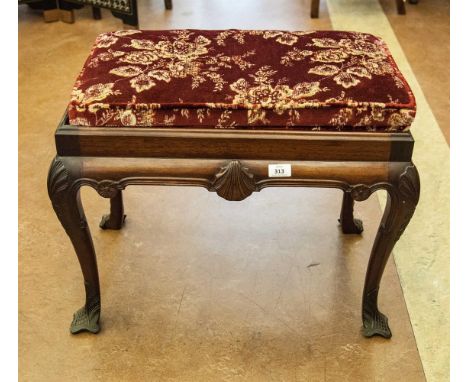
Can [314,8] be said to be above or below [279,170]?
below

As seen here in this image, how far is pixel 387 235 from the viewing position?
59.6 inches

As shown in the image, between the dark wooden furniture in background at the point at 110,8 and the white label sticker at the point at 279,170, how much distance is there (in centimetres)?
199

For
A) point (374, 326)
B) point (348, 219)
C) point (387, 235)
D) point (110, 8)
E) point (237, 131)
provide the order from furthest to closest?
point (110, 8), point (348, 219), point (374, 326), point (387, 235), point (237, 131)

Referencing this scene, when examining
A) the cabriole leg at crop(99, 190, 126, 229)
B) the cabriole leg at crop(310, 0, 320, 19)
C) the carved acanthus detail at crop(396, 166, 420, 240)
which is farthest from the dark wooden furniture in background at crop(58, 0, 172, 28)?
the carved acanthus detail at crop(396, 166, 420, 240)

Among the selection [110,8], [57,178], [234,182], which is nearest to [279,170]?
[234,182]

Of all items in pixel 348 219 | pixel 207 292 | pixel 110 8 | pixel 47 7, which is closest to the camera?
pixel 207 292

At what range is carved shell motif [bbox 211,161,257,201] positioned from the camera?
4.58ft

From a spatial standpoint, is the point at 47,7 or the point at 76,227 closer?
the point at 76,227

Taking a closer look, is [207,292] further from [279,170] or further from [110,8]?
[110,8]

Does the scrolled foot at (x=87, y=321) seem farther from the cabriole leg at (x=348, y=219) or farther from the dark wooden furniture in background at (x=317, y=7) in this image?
the dark wooden furniture in background at (x=317, y=7)

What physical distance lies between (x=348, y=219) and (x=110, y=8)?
1826 mm

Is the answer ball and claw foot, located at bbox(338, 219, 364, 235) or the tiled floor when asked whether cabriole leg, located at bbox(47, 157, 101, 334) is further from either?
ball and claw foot, located at bbox(338, 219, 364, 235)

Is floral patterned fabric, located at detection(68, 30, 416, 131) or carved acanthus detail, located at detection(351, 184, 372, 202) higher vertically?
floral patterned fabric, located at detection(68, 30, 416, 131)

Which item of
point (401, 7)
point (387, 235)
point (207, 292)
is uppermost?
point (387, 235)
